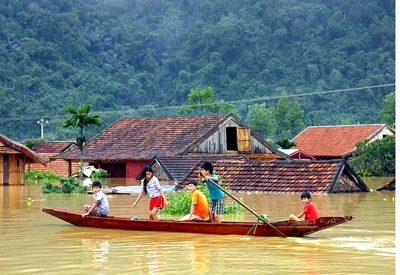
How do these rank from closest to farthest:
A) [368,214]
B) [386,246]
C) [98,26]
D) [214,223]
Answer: [386,246] < [214,223] < [368,214] < [98,26]

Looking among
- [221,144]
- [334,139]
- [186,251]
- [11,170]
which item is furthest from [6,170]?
[334,139]

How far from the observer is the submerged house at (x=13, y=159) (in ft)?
128

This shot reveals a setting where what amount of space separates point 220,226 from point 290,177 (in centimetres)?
1647

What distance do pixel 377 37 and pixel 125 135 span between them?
304 feet

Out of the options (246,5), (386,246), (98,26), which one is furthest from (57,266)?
(246,5)

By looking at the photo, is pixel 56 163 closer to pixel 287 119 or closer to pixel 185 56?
pixel 287 119

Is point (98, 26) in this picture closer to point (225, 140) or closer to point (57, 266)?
point (225, 140)

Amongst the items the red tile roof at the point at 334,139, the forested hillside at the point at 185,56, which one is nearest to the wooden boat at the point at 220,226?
the red tile roof at the point at 334,139

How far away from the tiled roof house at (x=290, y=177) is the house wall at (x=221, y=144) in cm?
1319

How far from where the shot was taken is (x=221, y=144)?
48938mm

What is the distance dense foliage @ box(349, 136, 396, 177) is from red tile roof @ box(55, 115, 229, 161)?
10.6 metres

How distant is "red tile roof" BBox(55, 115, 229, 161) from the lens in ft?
157

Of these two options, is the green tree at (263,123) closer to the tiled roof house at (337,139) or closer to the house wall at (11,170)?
the tiled roof house at (337,139)

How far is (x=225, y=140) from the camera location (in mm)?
49188
